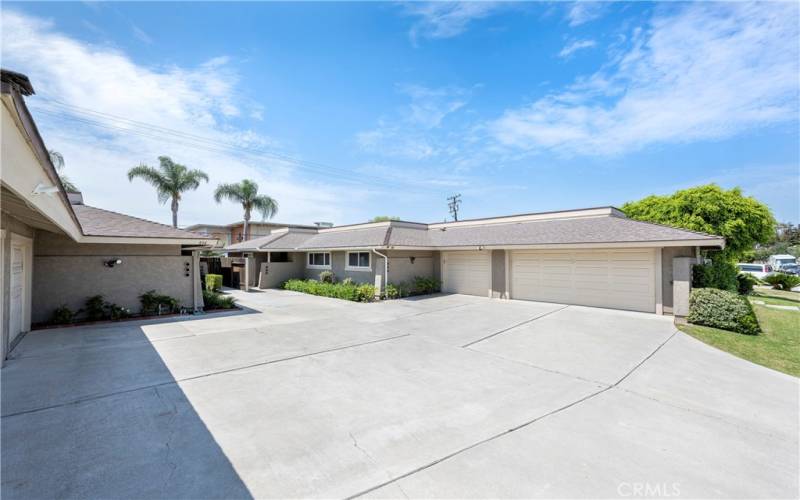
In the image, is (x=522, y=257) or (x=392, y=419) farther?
(x=522, y=257)

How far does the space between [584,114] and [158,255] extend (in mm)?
18044

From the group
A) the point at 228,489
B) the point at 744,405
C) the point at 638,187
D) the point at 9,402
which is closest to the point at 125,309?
the point at 9,402

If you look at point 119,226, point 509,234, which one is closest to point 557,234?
point 509,234

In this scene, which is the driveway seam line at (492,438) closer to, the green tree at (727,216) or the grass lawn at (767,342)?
the grass lawn at (767,342)

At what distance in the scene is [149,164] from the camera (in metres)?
26.9

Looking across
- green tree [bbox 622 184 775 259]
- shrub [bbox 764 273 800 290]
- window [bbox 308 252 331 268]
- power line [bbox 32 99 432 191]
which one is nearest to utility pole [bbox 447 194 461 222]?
power line [bbox 32 99 432 191]

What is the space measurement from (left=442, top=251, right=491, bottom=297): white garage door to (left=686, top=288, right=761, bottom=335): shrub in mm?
7555

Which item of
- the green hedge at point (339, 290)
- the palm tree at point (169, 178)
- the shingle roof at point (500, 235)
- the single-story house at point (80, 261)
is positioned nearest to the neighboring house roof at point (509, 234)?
the shingle roof at point (500, 235)

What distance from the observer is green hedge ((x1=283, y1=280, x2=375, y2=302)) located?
15141mm

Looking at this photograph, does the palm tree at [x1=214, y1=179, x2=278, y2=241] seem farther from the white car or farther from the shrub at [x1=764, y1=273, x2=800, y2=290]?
the white car

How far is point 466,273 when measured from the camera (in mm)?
16984

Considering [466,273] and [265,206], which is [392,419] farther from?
[265,206]

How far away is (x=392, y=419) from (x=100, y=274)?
11.8m

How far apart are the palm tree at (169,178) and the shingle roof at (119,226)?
645 inches
